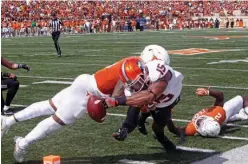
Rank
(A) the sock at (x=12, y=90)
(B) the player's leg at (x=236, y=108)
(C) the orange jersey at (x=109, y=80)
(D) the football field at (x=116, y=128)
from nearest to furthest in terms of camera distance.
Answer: (C) the orange jersey at (x=109, y=80) < (D) the football field at (x=116, y=128) < (B) the player's leg at (x=236, y=108) < (A) the sock at (x=12, y=90)

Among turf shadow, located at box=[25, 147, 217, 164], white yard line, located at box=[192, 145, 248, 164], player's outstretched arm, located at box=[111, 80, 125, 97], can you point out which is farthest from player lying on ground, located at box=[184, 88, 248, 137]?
player's outstretched arm, located at box=[111, 80, 125, 97]

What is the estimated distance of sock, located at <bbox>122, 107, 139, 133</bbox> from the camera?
17.3 feet

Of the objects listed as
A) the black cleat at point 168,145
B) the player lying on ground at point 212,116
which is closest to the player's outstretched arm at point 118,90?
the black cleat at point 168,145

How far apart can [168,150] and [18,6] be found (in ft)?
135

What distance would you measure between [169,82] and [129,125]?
62 centimetres

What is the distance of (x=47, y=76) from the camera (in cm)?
1227

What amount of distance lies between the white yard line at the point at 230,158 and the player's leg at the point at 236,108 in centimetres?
107

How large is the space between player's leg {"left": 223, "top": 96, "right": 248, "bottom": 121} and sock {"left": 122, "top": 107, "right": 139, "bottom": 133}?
165 centimetres

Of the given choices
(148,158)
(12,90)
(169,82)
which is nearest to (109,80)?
(169,82)

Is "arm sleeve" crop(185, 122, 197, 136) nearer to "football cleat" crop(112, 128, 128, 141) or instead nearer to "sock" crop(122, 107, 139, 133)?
"sock" crop(122, 107, 139, 133)

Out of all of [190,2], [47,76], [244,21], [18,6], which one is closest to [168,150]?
[47,76]

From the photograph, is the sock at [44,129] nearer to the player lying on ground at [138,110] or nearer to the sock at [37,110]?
the sock at [37,110]

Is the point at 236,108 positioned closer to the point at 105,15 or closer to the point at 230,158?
the point at 230,158

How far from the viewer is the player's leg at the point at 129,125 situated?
16.9 feet
